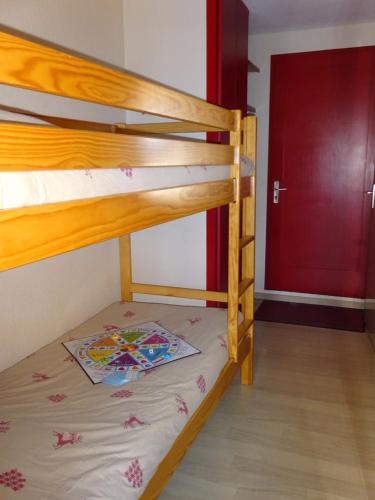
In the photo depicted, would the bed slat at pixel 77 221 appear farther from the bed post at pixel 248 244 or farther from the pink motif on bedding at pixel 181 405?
the bed post at pixel 248 244

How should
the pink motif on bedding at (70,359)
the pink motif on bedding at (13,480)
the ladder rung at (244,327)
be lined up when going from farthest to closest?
the ladder rung at (244,327) < the pink motif on bedding at (70,359) < the pink motif on bedding at (13,480)

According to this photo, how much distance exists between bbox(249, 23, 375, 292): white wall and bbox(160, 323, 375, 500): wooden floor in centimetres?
145

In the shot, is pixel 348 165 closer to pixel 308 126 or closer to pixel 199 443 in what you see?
pixel 308 126

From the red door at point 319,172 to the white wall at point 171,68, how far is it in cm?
143

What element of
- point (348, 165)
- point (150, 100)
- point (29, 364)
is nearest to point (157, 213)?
point (150, 100)

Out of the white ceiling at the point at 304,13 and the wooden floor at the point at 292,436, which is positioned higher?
the white ceiling at the point at 304,13

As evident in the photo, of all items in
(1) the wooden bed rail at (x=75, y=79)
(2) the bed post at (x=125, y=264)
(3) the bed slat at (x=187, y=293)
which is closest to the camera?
(1) the wooden bed rail at (x=75, y=79)

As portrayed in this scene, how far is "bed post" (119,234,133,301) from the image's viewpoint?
8.63ft

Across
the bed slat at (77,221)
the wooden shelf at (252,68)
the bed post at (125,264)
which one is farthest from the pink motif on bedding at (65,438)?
the wooden shelf at (252,68)

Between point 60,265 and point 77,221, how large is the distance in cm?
130

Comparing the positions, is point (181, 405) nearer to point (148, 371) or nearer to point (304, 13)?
point (148, 371)

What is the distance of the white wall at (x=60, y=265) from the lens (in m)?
1.90

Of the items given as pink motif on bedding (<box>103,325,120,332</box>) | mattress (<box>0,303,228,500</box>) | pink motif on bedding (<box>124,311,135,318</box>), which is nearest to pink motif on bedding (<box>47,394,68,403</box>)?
mattress (<box>0,303,228,500</box>)

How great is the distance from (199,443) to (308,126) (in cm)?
284
